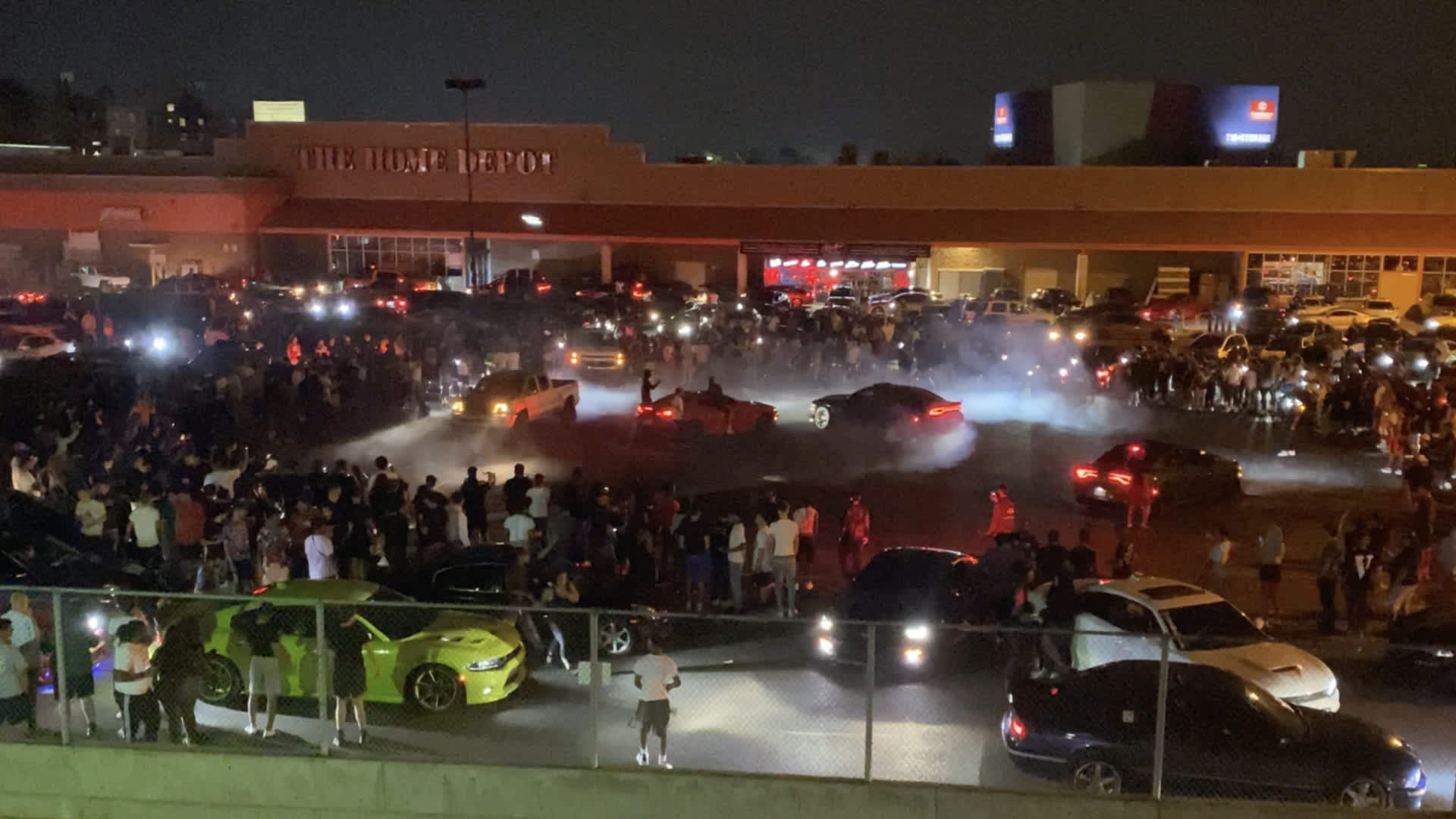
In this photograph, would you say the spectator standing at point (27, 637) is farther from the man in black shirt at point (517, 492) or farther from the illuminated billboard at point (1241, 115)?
the illuminated billboard at point (1241, 115)

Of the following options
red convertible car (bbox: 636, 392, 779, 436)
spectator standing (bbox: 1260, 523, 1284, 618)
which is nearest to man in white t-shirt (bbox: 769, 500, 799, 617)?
spectator standing (bbox: 1260, 523, 1284, 618)

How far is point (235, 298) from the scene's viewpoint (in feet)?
134

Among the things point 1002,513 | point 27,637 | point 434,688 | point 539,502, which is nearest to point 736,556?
point 539,502

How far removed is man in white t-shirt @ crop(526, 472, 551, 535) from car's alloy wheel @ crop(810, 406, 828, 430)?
9.95 meters

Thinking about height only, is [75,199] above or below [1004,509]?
above

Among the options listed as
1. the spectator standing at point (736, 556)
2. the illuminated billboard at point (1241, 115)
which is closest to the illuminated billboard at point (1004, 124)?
the illuminated billboard at point (1241, 115)

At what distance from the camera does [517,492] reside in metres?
15.4

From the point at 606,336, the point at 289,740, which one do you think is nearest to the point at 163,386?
the point at 606,336

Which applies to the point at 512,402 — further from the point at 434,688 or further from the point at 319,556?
the point at 434,688

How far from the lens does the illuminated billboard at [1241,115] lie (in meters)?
75.2

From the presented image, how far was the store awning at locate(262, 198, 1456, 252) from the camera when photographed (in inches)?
1757

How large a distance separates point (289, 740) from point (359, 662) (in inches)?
42.1

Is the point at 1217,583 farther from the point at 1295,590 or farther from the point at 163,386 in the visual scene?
the point at 163,386

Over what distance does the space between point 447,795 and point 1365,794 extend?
265 inches
